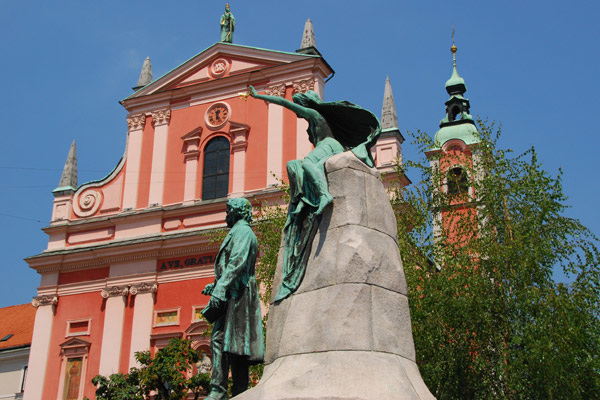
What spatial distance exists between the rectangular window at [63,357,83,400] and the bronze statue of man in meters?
18.4

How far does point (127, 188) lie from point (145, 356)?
943 centimetres

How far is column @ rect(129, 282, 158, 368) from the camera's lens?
73.9ft

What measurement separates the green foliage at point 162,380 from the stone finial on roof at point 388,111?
1077cm

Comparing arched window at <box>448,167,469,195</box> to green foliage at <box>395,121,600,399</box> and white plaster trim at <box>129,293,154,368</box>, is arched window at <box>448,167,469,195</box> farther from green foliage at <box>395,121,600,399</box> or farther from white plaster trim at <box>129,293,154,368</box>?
white plaster trim at <box>129,293,154,368</box>

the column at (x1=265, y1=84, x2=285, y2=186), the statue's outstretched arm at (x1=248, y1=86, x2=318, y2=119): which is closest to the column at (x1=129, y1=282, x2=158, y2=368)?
the column at (x1=265, y1=84, x2=285, y2=186)

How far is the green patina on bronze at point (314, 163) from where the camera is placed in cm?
607

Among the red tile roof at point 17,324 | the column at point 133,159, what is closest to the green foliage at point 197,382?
the column at point 133,159

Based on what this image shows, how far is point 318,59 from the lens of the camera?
23797 millimetres

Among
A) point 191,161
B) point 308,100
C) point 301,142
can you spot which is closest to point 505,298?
point 308,100

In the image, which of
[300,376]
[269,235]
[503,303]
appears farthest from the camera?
[269,235]

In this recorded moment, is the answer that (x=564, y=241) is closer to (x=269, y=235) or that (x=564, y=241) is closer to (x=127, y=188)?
(x=269, y=235)

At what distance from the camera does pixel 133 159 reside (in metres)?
25.6

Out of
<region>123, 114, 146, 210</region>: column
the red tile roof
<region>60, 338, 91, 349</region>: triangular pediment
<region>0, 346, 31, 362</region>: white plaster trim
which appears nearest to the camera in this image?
<region>60, 338, 91, 349</region>: triangular pediment

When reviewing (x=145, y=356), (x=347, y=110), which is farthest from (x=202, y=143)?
(x=347, y=110)
